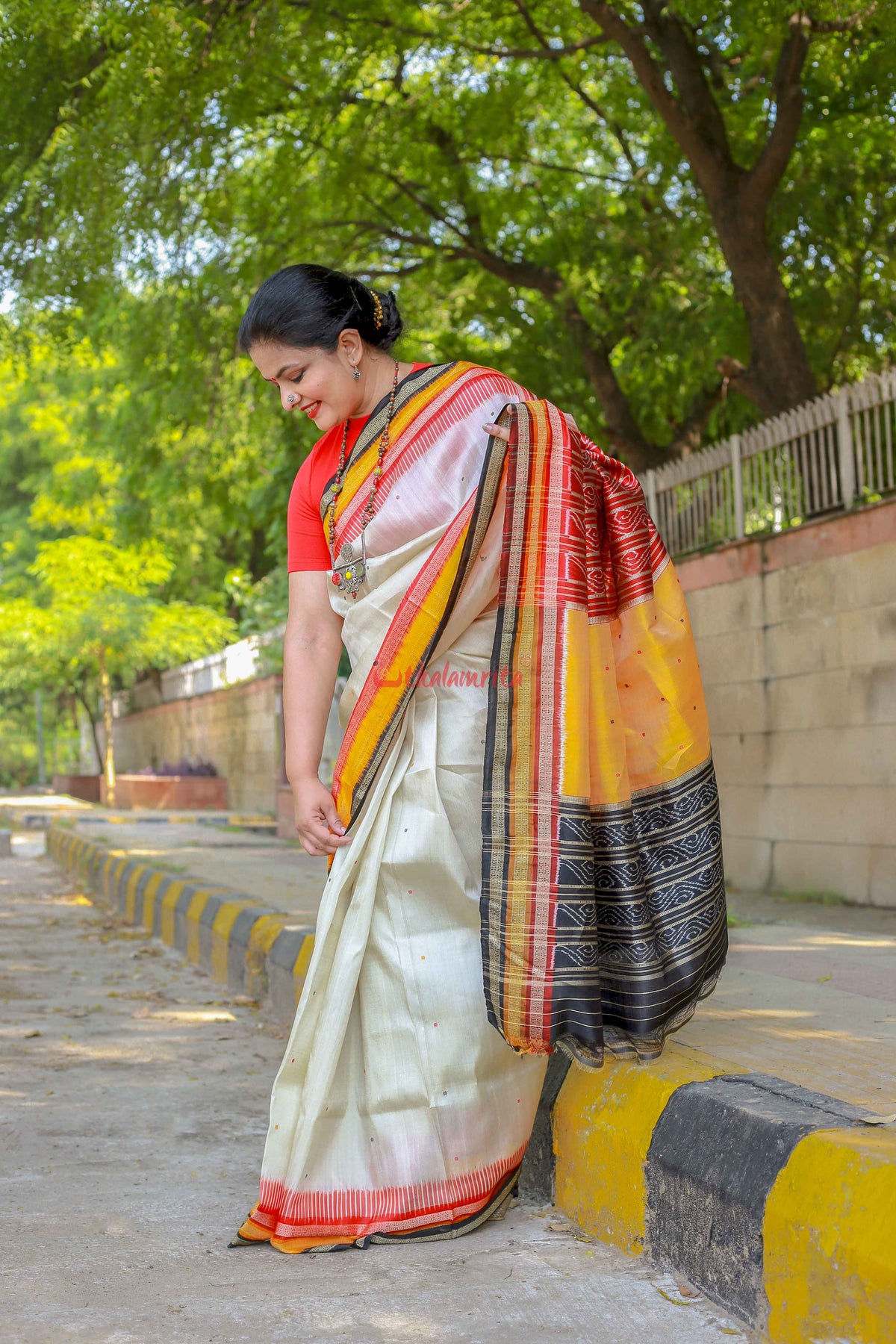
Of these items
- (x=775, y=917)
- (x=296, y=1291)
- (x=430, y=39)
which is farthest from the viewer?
(x=430, y=39)

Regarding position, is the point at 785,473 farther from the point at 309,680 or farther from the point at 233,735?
the point at 233,735

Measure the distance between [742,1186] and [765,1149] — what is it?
0.23ft

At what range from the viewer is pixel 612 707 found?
2.57 m

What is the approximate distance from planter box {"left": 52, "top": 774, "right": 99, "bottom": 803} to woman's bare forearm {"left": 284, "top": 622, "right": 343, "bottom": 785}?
87.0ft

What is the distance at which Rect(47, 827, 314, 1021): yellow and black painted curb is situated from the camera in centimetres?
498

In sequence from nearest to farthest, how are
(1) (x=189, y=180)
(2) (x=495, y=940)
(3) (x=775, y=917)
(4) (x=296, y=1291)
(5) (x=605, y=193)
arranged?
(4) (x=296, y=1291)
(2) (x=495, y=940)
(3) (x=775, y=917)
(1) (x=189, y=180)
(5) (x=605, y=193)

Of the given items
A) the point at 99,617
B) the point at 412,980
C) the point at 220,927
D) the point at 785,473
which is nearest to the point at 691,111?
the point at 785,473

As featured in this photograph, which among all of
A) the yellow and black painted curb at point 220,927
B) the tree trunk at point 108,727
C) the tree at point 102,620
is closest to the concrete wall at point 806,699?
the yellow and black painted curb at point 220,927

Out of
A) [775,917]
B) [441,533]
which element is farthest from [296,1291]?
[775,917]

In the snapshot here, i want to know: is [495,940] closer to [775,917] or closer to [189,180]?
[775,917]

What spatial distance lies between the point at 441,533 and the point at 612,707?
470 mm

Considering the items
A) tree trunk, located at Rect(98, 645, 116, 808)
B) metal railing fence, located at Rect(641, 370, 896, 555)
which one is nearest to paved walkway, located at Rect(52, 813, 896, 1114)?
metal railing fence, located at Rect(641, 370, 896, 555)

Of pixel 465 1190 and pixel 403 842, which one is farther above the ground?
pixel 403 842

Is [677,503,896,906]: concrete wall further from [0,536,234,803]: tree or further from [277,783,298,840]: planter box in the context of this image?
[0,536,234,803]: tree
